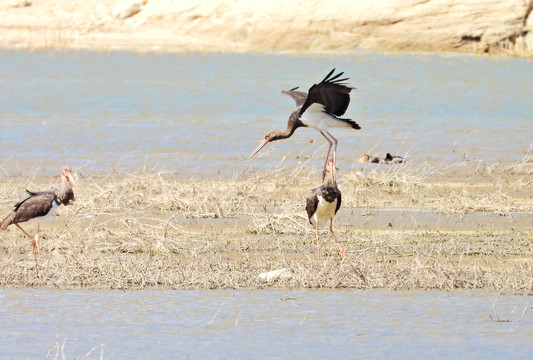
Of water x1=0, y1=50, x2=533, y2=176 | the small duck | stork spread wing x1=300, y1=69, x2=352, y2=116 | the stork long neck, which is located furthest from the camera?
water x1=0, y1=50, x2=533, y2=176

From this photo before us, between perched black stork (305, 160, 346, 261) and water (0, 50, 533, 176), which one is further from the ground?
perched black stork (305, 160, 346, 261)

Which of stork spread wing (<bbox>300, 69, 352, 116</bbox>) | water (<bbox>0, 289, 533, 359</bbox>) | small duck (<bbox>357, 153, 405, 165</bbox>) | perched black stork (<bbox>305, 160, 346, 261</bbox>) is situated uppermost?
stork spread wing (<bbox>300, 69, 352, 116</bbox>)

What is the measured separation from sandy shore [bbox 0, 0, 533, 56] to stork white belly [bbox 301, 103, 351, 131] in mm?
22140

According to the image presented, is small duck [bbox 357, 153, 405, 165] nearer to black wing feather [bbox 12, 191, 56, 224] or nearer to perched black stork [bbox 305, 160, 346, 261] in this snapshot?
perched black stork [bbox 305, 160, 346, 261]

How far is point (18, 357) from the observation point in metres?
5.59

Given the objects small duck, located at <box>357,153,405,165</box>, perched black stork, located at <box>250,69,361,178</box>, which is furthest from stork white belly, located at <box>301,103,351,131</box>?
small duck, located at <box>357,153,405,165</box>

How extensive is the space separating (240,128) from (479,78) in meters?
10.4

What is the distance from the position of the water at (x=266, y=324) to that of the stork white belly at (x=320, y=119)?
502cm

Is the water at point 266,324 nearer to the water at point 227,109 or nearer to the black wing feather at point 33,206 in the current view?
the black wing feather at point 33,206

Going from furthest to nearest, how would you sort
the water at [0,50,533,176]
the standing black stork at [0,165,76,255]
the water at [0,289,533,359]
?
1. the water at [0,50,533,176]
2. the standing black stork at [0,165,76,255]
3. the water at [0,289,533,359]

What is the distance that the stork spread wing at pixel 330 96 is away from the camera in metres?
10.7

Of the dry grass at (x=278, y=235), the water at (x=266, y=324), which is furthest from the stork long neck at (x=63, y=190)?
the water at (x=266, y=324)

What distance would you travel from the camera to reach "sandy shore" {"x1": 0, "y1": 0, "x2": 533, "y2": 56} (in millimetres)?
33969

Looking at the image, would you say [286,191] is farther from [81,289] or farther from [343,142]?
[343,142]
